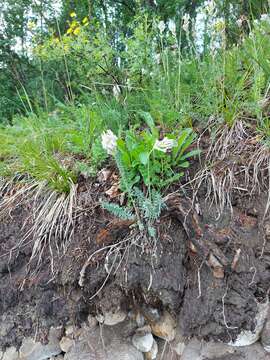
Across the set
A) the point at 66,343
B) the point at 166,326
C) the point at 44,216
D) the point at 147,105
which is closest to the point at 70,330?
the point at 66,343

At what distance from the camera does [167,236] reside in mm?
1395

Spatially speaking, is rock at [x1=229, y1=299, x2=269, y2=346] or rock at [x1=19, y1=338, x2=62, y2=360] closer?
rock at [x1=229, y1=299, x2=269, y2=346]

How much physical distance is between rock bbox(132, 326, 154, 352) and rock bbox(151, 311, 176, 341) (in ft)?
0.15

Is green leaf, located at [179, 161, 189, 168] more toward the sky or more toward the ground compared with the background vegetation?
more toward the ground

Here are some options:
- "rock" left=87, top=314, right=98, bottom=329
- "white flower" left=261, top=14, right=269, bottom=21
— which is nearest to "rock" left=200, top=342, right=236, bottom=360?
"rock" left=87, top=314, right=98, bottom=329

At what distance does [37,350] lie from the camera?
5.07ft

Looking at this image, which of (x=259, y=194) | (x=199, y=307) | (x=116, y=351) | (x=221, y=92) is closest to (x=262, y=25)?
(x=221, y=92)

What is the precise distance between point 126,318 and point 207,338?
1.34 ft

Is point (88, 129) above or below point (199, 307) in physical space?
above

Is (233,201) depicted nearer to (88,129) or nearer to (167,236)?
(167,236)

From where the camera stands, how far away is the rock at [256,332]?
4.25ft

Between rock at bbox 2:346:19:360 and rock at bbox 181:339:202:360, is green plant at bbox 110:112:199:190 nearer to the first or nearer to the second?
rock at bbox 181:339:202:360

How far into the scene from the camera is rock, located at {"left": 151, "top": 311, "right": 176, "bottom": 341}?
→ 4.65ft

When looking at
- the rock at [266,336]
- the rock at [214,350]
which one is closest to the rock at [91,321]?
the rock at [214,350]
